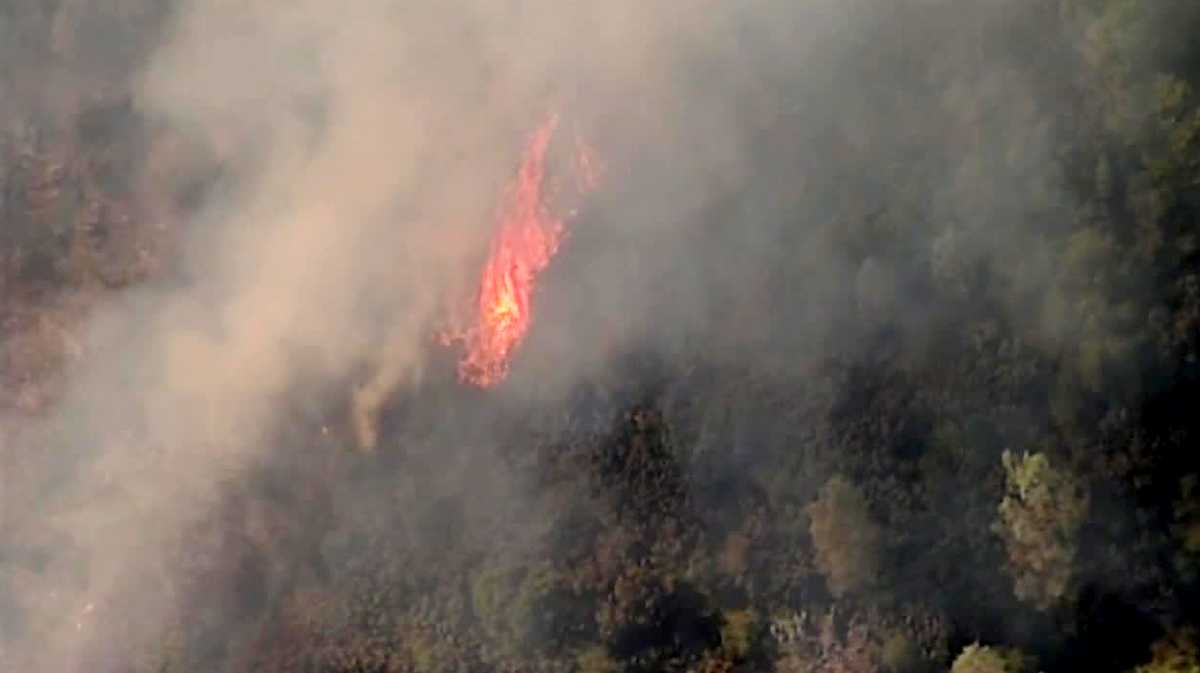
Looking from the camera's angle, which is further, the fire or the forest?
the fire

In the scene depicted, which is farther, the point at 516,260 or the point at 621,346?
the point at 516,260

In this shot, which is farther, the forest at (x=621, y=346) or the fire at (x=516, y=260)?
the fire at (x=516, y=260)

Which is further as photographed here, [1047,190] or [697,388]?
[697,388]

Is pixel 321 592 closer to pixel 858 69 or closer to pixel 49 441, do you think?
pixel 49 441

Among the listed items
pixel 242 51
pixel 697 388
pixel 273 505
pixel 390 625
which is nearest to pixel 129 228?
pixel 242 51
